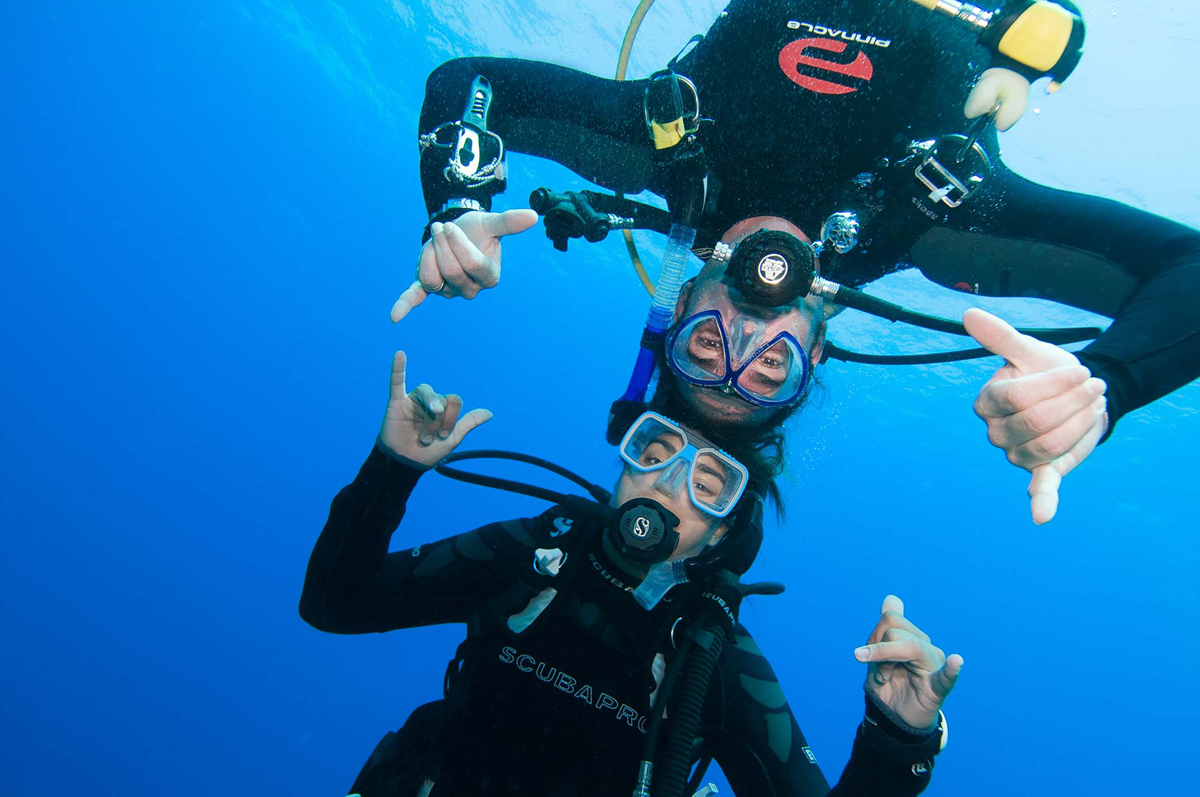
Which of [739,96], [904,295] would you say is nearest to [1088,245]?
[739,96]

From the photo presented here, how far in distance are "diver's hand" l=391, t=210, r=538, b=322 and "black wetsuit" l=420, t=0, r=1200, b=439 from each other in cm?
73

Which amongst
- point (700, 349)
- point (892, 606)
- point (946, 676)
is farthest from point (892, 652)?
point (700, 349)

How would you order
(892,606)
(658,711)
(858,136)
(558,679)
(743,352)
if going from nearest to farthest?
1. (658,711)
2. (892,606)
3. (558,679)
4. (743,352)
5. (858,136)

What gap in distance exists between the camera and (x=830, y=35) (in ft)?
9.18

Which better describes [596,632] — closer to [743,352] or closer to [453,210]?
[743,352]

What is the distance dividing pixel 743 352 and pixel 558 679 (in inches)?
68.8

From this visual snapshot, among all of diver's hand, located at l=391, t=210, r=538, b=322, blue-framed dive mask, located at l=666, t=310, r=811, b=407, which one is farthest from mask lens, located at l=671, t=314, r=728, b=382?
diver's hand, located at l=391, t=210, r=538, b=322

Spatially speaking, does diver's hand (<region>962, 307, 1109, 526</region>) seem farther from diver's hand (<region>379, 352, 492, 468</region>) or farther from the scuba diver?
diver's hand (<region>379, 352, 492, 468</region>)

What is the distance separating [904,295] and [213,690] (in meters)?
21.0

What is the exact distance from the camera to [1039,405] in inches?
59.2

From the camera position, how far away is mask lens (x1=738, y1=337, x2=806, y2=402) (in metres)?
2.72

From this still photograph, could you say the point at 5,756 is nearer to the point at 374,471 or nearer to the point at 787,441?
the point at 374,471

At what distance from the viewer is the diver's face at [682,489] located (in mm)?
2672

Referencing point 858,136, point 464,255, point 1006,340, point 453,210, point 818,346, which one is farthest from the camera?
point 818,346
